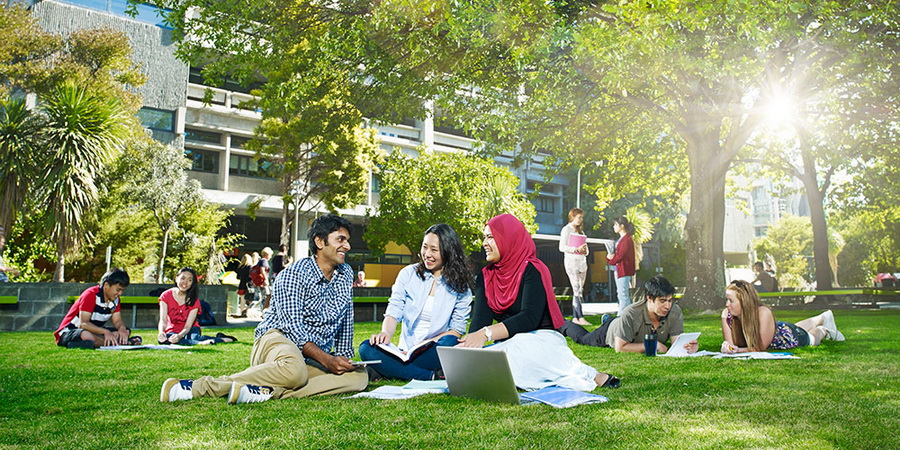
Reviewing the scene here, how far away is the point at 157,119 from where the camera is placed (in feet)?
112

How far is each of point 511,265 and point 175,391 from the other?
8.08ft

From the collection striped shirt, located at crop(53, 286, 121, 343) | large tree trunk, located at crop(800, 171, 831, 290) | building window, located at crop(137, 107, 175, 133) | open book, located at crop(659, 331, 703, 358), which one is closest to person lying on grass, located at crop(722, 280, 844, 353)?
open book, located at crop(659, 331, 703, 358)

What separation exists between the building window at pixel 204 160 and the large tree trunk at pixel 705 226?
1094 inches

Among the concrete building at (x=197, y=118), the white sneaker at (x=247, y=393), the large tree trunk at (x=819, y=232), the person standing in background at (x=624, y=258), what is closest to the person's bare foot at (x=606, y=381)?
the white sneaker at (x=247, y=393)

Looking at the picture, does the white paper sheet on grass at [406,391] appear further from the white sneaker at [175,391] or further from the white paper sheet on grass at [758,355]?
the white paper sheet on grass at [758,355]

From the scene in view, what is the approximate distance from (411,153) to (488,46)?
31.0 meters

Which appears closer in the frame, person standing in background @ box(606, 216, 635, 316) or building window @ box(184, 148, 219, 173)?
person standing in background @ box(606, 216, 635, 316)

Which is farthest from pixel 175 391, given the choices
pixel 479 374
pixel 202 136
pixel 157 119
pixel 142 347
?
pixel 202 136

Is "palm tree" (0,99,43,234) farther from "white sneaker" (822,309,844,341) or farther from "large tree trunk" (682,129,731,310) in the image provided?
"white sneaker" (822,309,844,341)

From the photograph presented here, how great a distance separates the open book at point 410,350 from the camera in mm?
5227

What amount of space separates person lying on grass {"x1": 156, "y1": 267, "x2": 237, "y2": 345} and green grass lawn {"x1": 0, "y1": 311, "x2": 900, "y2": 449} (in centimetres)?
318

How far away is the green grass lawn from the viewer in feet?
9.73

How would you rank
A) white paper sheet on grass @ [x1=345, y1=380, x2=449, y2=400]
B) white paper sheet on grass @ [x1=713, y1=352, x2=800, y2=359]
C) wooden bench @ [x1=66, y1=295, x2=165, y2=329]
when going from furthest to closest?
wooden bench @ [x1=66, y1=295, x2=165, y2=329] < white paper sheet on grass @ [x1=713, y1=352, x2=800, y2=359] < white paper sheet on grass @ [x1=345, y1=380, x2=449, y2=400]

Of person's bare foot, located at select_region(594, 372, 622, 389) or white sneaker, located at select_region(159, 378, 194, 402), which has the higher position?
person's bare foot, located at select_region(594, 372, 622, 389)
